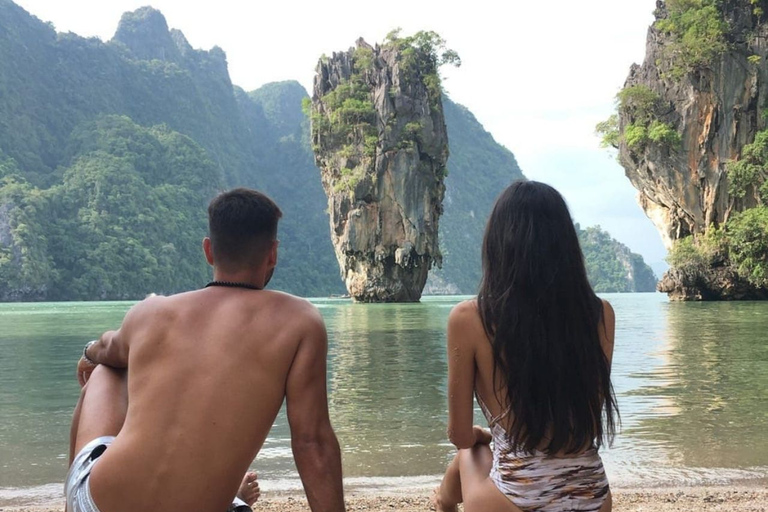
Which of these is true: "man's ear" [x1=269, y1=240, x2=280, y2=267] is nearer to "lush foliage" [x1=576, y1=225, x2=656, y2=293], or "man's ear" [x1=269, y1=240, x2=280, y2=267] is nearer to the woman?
the woman

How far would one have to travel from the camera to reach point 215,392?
2.14 m

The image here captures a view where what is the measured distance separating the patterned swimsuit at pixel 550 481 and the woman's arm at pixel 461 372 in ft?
0.48

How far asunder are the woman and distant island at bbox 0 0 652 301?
53408mm

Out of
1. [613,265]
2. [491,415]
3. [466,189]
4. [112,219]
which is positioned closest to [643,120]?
[491,415]

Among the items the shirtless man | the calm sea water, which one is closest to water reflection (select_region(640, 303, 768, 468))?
the calm sea water

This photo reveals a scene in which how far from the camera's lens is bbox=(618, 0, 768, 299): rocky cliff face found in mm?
36531

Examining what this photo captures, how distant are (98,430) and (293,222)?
122633 mm

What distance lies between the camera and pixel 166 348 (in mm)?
2178

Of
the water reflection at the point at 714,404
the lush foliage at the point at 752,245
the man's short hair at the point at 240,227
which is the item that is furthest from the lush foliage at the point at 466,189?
the man's short hair at the point at 240,227

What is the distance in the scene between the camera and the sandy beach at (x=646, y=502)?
4238 millimetres

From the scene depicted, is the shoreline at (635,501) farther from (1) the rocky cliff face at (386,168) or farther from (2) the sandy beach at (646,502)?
(1) the rocky cliff face at (386,168)

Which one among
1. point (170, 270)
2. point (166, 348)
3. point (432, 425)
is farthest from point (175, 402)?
point (170, 270)

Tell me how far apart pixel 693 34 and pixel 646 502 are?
35.9 metres

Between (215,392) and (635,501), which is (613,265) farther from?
(215,392)
